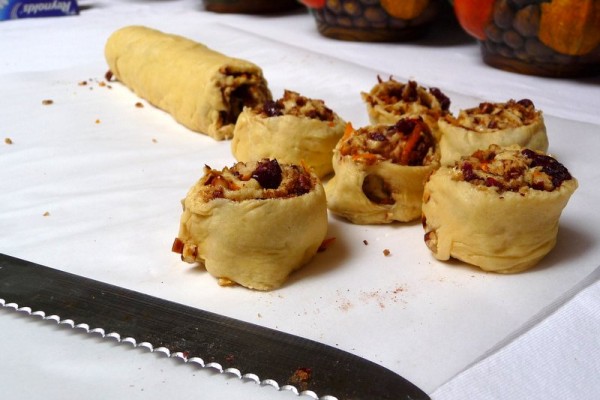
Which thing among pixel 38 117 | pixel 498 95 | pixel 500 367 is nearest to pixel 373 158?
pixel 500 367

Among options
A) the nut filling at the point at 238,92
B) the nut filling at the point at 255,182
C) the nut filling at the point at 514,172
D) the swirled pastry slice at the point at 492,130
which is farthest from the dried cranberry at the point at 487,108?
the nut filling at the point at 238,92

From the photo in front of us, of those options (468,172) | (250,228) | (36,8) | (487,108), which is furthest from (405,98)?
(36,8)

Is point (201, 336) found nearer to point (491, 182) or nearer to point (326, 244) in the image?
point (326, 244)

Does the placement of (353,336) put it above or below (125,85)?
above

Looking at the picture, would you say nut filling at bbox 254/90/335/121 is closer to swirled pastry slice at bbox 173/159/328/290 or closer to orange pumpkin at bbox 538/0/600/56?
swirled pastry slice at bbox 173/159/328/290

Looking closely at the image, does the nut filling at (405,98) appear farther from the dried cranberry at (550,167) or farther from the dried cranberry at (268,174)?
the dried cranberry at (268,174)

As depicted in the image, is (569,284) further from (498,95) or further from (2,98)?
(2,98)
